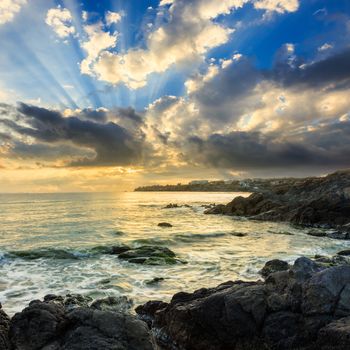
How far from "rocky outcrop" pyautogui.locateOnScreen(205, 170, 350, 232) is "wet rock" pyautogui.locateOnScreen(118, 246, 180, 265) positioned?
2237 centimetres

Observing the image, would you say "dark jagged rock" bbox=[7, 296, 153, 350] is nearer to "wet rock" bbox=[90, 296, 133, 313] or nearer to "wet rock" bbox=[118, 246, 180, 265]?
"wet rock" bbox=[90, 296, 133, 313]

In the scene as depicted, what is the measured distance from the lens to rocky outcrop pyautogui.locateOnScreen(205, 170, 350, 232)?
Answer: 166 ft

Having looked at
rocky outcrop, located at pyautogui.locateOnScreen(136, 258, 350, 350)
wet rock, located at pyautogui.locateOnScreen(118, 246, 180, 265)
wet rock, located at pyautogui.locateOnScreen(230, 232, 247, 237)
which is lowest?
wet rock, located at pyautogui.locateOnScreen(230, 232, 247, 237)

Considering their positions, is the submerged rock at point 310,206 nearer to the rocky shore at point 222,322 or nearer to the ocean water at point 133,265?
the ocean water at point 133,265

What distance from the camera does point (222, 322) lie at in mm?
11000

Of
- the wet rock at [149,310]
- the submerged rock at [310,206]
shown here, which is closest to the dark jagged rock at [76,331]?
the wet rock at [149,310]

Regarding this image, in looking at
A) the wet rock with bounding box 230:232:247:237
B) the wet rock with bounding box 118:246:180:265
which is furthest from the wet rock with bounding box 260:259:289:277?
the wet rock with bounding box 230:232:247:237

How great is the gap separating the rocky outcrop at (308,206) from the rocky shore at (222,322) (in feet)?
107

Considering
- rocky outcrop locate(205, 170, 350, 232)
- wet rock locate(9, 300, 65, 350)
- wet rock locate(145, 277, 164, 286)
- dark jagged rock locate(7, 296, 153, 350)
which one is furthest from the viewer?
rocky outcrop locate(205, 170, 350, 232)

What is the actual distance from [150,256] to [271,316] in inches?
696

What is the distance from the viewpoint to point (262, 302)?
1112cm

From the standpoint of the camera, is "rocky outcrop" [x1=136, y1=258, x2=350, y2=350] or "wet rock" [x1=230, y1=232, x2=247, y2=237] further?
"wet rock" [x1=230, y1=232, x2=247, y2=237]

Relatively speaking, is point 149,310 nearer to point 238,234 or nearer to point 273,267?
point 273,267

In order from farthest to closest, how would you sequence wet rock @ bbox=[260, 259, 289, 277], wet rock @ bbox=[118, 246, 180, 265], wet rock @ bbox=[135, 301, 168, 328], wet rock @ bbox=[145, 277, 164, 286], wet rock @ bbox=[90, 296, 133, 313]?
wet rock @ bbox=[118, 246, 180, 265] < wet rock @ bbox=[260, 259, 289, 277] < wet rock @ bbox=[145, 277, 164, 286] < wet rock @ bbox=[90, 296, 133, 313] < wet rock @ bbox=[135, 301, 168, 328]
